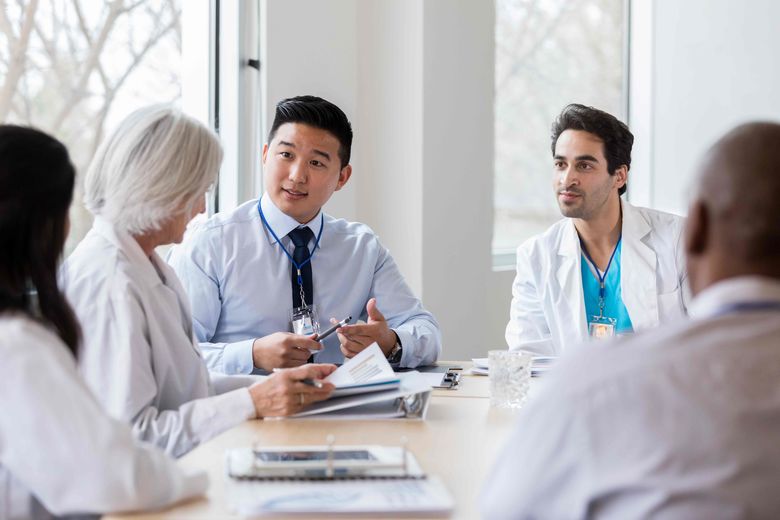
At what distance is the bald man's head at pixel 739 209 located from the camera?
1.08 metres

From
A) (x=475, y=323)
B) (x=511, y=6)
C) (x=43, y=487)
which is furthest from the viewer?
(x=511, y=6)

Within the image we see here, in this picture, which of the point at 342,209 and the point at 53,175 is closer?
the point at 53,175

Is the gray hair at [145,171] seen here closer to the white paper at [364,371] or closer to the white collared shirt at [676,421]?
the white paper at [364,371]

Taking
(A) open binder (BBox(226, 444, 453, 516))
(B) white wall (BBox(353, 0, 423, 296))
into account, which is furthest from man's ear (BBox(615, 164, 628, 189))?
A: (A) open binder (BBox(226, 444, 453, 516))

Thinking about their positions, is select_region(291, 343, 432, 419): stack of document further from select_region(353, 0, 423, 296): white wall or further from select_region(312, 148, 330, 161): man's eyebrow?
select_region(353, 0, 423, 296): white wall

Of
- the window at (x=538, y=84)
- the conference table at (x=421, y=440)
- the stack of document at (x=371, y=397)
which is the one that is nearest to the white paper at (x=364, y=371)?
the stack of document at (x=371, y=397)

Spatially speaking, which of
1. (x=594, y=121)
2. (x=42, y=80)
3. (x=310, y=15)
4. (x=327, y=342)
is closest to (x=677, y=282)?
(x=594, y=121)

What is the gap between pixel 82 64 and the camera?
3564mm

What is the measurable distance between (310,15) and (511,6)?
2.24m

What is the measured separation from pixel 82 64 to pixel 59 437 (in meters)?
2.47

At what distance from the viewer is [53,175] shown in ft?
5.05

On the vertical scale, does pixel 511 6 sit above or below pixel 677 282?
above

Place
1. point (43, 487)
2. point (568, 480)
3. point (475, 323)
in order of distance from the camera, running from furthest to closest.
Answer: point (475, 323), point (43, 487), point (568, 480)

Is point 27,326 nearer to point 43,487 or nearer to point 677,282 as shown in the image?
point 43,487
